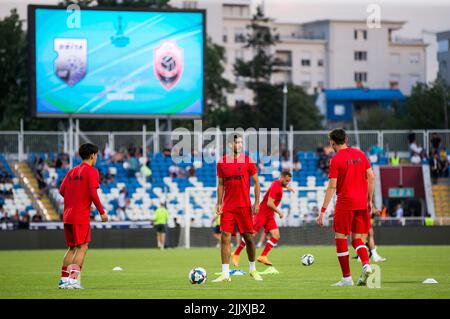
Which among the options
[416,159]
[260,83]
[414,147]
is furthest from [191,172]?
[260,83]

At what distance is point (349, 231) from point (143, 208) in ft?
103

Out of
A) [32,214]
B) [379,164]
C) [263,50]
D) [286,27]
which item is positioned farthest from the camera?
[286,27]

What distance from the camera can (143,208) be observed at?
4841 centimetres

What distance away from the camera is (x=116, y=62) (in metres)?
46.6

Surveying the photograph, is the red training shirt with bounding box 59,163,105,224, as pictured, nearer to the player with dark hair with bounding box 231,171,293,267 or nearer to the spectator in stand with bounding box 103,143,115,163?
the player with dark hair with bounding box 231,171,293,267

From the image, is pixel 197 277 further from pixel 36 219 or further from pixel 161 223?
pixel 36 219

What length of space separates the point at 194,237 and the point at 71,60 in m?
9.01

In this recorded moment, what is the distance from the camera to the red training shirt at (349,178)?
1745 cm

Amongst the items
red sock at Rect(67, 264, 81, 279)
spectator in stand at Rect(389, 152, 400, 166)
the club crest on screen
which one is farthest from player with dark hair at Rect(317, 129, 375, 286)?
spectator in stand at Rect(389, 152, 400, 166)

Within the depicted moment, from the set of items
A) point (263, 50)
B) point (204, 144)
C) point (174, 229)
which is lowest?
point (174, 229)

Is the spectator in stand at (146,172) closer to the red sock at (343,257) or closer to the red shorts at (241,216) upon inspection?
the red shorts at (241,216)

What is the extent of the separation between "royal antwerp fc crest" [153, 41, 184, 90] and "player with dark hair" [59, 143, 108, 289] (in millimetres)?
29422
